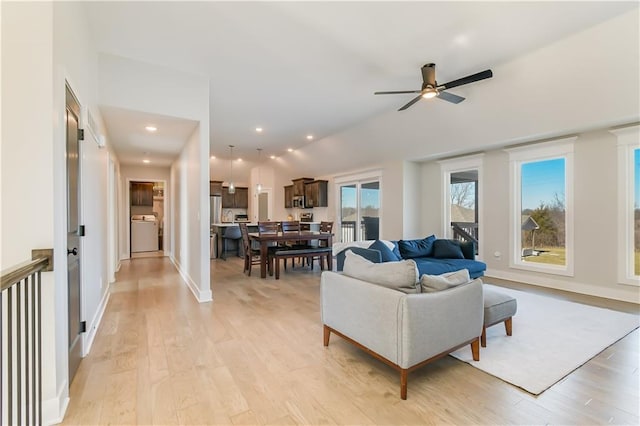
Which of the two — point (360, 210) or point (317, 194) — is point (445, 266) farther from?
point (317, 194)

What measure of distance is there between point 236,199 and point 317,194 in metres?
4.69

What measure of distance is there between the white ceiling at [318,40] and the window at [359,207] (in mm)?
2964

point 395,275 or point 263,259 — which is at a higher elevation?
point 395,275

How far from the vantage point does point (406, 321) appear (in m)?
1.85

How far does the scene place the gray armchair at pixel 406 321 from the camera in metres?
1.87

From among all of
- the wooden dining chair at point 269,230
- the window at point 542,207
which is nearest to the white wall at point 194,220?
the wooden dining chair at point 269,230

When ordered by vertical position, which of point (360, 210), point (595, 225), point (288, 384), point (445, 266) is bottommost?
point (288, 384)

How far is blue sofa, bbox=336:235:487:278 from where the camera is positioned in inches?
155

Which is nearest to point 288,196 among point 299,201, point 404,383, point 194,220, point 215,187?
point 299,201

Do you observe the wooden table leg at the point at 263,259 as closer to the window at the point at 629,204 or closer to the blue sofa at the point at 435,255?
the blue sofa at the point at 435,255

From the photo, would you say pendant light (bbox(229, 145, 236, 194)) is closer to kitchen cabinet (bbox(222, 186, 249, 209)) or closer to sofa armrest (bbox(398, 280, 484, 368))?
kitchen cabinet (bbox(222, 186, 249, 209))

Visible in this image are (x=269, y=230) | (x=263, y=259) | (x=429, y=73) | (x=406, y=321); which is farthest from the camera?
(x=269, y=230)

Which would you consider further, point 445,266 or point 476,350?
point 445,266

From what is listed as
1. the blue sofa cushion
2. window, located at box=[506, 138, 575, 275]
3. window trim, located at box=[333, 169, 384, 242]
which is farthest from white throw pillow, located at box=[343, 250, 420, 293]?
window trim, located at box=[333, 169, 384, 242]
